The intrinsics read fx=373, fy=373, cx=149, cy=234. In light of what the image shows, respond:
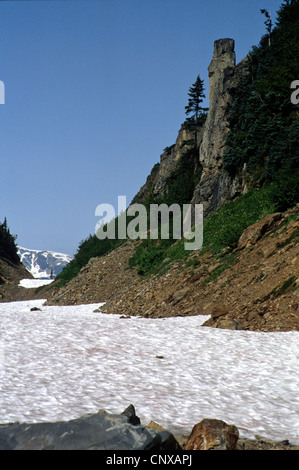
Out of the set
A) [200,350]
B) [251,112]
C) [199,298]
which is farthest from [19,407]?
[251,112]

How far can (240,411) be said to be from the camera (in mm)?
6043

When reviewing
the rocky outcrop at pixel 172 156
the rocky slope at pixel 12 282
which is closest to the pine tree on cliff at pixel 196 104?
the rocky outcrop at pixel 172 156

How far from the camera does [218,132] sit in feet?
130

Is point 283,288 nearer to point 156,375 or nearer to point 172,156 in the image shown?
point 156,375

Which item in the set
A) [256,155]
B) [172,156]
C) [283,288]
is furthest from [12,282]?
[283,288]

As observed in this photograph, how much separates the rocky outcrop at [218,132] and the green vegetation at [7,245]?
5405cm

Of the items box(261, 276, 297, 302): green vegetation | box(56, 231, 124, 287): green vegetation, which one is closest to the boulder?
box(261, 276, 297, 302): green vegetation

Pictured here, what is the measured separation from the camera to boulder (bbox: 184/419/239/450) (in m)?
4.23

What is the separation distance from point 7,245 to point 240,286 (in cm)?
7391

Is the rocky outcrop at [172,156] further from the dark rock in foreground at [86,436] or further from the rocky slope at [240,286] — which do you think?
the dark rock in foreground at [86,436]

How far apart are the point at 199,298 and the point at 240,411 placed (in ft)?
40.4

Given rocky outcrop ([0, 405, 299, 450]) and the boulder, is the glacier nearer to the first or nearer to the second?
the boulder

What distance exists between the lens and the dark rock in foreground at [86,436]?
12.1 feet
